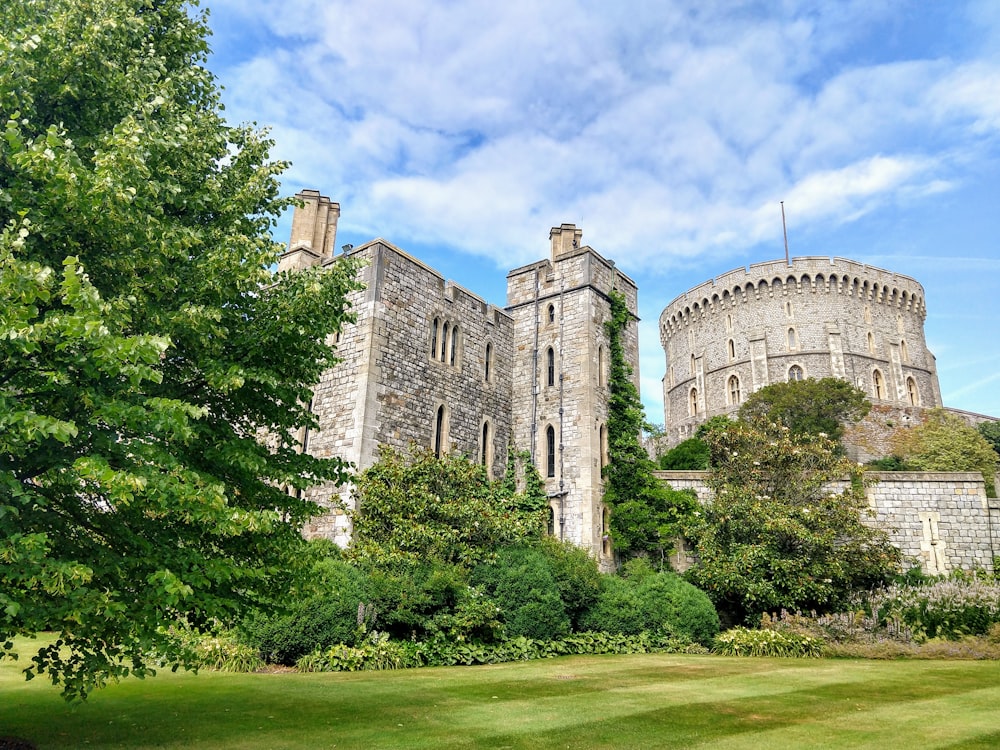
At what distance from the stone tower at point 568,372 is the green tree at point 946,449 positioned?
21.6m

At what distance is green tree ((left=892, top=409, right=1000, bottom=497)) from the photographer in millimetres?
35750

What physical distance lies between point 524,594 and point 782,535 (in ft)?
23.9

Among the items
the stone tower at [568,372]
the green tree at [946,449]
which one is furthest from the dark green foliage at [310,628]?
the green tree at [946,449]

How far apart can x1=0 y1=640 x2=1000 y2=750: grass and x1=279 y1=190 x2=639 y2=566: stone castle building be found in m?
7.93

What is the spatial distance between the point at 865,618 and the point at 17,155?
726 inches

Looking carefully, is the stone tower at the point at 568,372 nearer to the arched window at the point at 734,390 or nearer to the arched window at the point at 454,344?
the arched window at the point at 454,344

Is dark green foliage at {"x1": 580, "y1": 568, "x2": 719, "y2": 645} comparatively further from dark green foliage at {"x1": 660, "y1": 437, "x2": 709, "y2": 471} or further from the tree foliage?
dark green foliage at {"x1": 660, "y1": 437, "x2": 709, "y2": 471}

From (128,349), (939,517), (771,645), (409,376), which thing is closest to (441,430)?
(409,376)

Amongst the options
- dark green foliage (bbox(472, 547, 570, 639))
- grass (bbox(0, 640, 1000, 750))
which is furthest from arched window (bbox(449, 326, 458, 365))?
grass (bbox(0, 640, 1000, 750))

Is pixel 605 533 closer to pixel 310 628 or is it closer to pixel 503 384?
pixel 503 384

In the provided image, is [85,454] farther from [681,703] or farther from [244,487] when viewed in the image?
[681,703]

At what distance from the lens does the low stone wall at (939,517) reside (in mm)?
19578

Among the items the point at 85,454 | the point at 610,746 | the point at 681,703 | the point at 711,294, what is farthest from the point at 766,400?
the point at 85,454

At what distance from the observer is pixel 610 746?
22.5 ft
